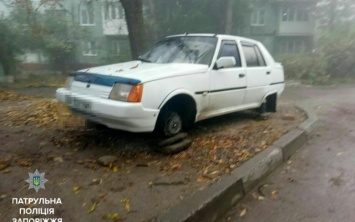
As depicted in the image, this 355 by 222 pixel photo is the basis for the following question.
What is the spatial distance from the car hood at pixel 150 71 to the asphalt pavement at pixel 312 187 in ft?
6.06

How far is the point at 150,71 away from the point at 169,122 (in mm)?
765

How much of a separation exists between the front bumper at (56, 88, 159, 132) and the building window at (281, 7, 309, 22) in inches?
1173

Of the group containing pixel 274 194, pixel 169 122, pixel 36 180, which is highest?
pixel 169 122

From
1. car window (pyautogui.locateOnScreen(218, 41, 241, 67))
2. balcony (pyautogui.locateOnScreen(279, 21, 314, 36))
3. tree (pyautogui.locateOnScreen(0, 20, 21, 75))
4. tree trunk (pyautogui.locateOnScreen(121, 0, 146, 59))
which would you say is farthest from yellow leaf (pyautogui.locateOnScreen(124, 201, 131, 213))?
balcony (pyautogui.locateOnScreen(279, 21, 314, 36))

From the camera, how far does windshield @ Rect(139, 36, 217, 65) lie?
519cm

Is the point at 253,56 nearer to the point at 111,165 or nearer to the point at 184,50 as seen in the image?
the point at 184,50

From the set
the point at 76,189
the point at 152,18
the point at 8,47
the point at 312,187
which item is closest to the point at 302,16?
the point at 152,18

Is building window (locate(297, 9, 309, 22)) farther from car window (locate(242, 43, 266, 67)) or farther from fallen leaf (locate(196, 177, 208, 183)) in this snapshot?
fallen leaf (locate(196, 177, 208, 183))

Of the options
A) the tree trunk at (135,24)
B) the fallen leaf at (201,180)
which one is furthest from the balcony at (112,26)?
the fallen leaf at (201,180)

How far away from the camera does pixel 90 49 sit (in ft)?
95.1

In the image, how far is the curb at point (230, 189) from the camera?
2.98 metres

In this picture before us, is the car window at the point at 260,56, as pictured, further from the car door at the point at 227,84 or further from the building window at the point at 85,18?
the building window at the point at 85,18

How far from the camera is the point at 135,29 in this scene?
8852 mm

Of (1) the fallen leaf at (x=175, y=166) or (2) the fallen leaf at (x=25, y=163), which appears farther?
(1) the fallen leaf at (x=175, y=166)
